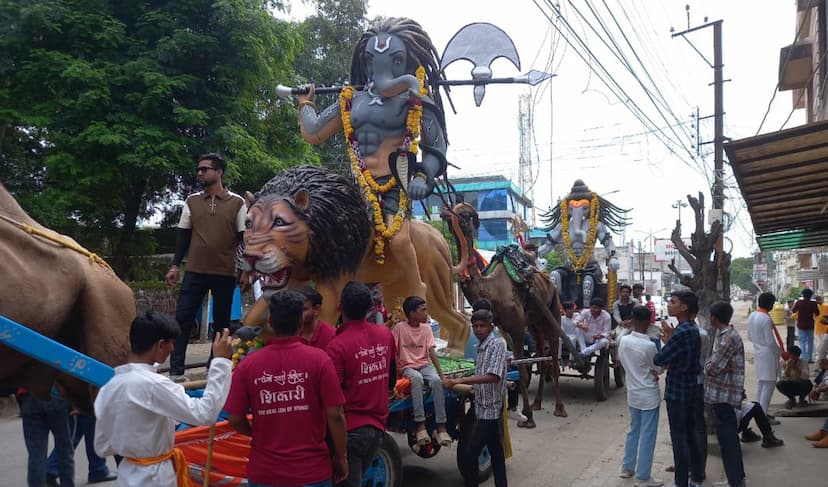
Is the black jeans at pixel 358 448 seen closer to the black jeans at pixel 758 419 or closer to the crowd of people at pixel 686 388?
the crowd of people at pixel 686 388

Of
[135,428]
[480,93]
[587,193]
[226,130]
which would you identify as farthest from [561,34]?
[135,428]

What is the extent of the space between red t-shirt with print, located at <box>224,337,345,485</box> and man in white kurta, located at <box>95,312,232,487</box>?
24 cm

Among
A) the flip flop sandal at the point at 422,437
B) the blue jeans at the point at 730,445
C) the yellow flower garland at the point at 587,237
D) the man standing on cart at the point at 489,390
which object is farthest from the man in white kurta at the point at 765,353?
the flip flop sandal at the point at 422,437

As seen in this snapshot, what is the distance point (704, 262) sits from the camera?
7.15 m

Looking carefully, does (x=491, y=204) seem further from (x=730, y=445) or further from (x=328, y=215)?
(x=328, y=215)

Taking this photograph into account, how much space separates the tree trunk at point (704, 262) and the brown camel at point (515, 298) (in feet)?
6.45

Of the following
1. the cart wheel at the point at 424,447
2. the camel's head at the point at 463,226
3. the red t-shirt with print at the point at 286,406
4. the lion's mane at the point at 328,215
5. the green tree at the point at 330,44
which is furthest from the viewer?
the green tree at the point at 330,44

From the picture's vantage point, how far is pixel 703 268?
717 centimetres

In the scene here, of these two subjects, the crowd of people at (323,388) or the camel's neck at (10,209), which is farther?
the camel's neck at (10,209)

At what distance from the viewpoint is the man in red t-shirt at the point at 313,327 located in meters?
3.49

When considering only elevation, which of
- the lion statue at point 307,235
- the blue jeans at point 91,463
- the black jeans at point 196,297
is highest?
the lion statue at point 307,235

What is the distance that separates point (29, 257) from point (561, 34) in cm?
600

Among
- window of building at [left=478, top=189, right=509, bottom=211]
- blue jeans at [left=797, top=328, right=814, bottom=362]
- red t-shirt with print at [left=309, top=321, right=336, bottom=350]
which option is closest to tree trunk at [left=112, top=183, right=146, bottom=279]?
red t-shirt with print at [left=309, top=321, right=336, bottom=350]

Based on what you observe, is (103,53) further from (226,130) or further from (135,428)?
(135,428)
